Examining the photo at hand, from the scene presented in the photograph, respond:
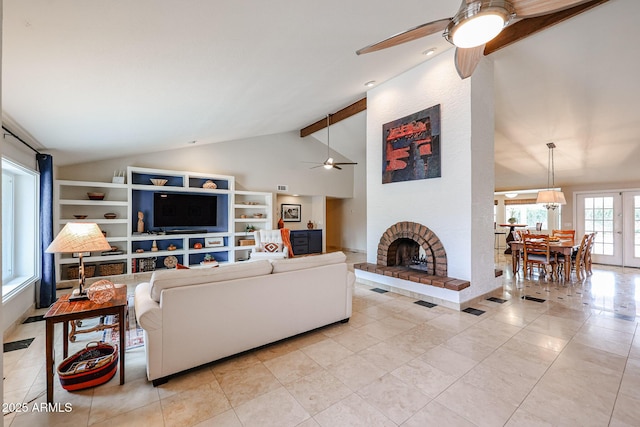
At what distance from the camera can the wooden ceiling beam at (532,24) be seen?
2.86m

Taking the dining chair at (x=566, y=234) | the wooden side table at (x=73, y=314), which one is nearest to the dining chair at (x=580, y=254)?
the dining chair at (x=566, y=234)

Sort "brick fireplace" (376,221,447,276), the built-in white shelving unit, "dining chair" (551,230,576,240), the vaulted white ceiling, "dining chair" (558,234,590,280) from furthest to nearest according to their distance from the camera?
"dining chair" (551,230,576,240), "dining chair" (558,234,590,280), the built-in white shelving unit, "brick fireplace" (376,221,447,276), the vaulted white ceiling

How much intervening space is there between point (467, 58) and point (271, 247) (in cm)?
485

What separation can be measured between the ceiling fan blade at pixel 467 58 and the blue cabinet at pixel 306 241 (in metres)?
6.29

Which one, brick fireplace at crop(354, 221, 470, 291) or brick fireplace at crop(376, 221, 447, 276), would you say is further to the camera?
brick fireplace at crop(376, 221, 447, 276)

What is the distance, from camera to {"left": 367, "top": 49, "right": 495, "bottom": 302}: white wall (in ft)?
12.4

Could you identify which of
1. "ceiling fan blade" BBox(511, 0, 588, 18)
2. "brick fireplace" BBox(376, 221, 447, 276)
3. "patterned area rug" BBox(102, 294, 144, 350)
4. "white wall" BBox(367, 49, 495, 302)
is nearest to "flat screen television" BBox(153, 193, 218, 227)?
"patterned area rug" BBox(102, 294, 144, 350)

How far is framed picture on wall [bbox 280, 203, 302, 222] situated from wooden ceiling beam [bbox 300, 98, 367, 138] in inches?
87.9

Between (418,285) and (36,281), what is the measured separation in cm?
534

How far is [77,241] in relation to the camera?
2.23 meters

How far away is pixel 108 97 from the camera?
2.72 meters

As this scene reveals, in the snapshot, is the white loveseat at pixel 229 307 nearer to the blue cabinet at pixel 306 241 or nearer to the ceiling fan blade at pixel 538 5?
the ceiling fan blade at pixel 538 5

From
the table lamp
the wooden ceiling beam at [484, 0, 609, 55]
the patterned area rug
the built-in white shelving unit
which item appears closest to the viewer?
the table lamp

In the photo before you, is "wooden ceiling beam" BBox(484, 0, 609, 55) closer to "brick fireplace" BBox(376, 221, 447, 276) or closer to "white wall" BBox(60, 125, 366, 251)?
"brick fireplace" BBox(376, 221, 447, 276)
